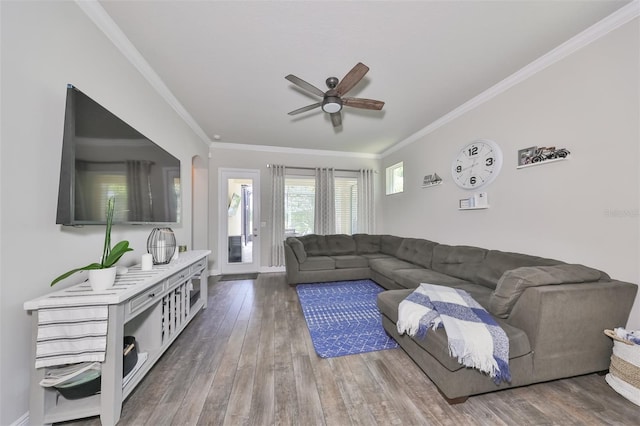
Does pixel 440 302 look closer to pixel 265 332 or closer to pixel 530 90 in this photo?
pixel 265 332

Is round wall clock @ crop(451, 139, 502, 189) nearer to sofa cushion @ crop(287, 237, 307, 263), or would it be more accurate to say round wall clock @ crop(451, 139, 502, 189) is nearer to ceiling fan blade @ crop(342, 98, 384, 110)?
ceiling fan blade @ crop(342, 98, 384, 110)

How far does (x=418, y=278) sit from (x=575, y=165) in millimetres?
1811

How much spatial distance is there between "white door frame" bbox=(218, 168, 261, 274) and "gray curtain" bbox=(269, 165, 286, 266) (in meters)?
0.32

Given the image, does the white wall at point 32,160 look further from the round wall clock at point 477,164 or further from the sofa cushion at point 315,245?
the round wall clock at point 477,164

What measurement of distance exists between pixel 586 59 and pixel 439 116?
5.28 feet

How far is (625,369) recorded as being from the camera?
1470 millimetres

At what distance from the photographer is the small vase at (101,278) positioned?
4.30ft

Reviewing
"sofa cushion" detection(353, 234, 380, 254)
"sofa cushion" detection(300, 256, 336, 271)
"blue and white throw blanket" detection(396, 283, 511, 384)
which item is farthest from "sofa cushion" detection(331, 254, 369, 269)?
"blue and white throw blanket" detection(396, 283, 511, 384)

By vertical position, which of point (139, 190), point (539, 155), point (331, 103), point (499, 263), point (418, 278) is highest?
point (331, 103)

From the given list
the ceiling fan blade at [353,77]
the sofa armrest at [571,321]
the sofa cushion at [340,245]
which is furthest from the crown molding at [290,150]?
the sofa armrest at [571,321]

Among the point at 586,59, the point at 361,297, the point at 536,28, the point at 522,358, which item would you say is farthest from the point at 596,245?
the point at 361,297

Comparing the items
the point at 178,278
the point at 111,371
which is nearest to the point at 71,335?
the point at 111,371

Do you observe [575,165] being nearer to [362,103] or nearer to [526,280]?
[526,280]

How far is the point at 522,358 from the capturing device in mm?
1488
